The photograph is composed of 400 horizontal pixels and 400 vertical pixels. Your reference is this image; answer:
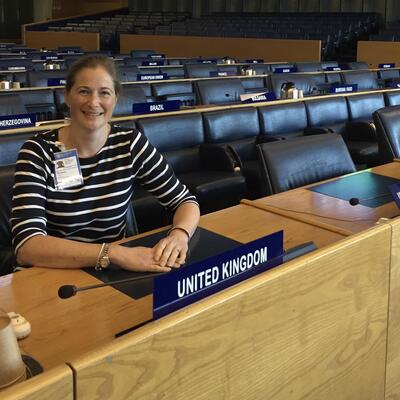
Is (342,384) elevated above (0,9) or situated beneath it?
situated beneath

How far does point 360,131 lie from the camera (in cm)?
449

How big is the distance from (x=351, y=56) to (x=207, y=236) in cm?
1141

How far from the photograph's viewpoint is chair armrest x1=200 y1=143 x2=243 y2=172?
11.6 feet

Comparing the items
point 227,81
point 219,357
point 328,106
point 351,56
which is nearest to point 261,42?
point 351,56

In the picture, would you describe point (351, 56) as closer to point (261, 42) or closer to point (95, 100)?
point (261, 42)

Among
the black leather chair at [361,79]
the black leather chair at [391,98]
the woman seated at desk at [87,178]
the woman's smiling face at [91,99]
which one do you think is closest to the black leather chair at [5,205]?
the woman seated at desk at [87,178]

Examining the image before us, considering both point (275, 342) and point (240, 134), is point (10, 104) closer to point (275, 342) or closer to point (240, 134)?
point (240, 134)

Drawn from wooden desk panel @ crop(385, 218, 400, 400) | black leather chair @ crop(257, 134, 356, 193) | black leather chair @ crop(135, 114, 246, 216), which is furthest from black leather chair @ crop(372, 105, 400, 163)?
wooden desk panel @ crop(385, 218, 400, 400)

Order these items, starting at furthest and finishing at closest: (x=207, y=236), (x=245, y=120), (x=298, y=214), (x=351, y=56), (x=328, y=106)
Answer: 1. (x=351, y=56)
2. (x=328, y=106)
3. (x=245, y=120)
4. (x=298, y=214)
5. (x=207, y=236)

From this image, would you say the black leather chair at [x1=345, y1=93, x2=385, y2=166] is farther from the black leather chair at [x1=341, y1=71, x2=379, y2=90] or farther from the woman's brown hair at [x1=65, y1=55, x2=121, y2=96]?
the woman's brown hair at [x1=65, y1=55, x2=121, y2=96]

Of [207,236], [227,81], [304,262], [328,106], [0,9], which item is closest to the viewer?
[304,262]

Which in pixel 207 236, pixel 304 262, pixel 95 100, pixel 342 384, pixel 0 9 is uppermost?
pixel 0 9

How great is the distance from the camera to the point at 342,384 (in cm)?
122

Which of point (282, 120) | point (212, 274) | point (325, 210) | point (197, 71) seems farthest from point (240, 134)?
point (197, 71)
